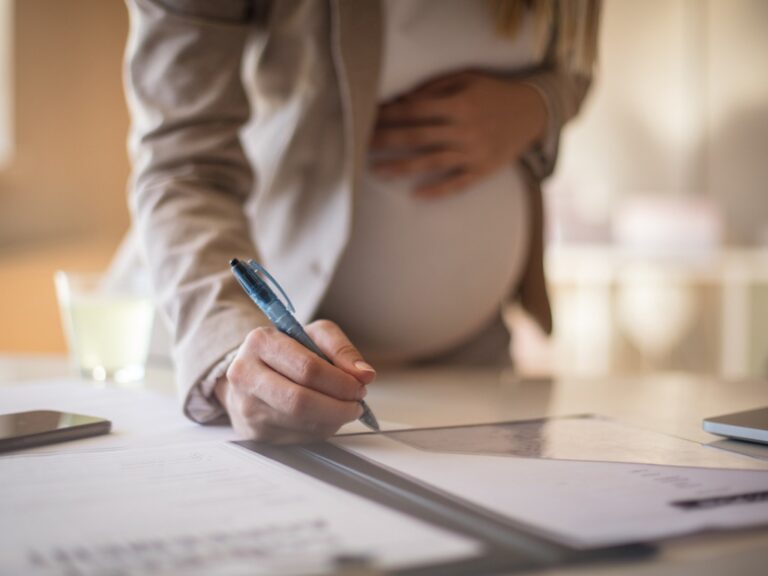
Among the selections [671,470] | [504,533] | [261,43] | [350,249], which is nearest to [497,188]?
[350,249]

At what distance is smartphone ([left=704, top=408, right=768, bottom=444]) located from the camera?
1.94ft

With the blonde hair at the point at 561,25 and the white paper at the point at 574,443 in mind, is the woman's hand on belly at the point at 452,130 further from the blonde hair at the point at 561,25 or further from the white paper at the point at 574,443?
the white paper at the point at 574,443

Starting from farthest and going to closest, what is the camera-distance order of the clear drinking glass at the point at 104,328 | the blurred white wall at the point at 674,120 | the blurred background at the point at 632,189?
the blurred white wall at the point at 674,120 → the blurred background at the point at 632,189 → the clear drinking glass at the point at 104,328

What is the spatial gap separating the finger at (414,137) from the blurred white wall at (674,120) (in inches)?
122

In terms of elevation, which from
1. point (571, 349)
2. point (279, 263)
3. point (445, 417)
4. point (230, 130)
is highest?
point (230, 130)

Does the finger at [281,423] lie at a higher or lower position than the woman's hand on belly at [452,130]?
lower

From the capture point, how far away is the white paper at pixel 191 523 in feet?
1.09

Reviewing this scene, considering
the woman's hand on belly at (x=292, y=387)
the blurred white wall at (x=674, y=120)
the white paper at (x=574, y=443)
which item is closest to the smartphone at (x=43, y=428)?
the woman's hand on belly at (x=292, y=387)

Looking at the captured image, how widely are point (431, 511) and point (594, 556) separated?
0.09m

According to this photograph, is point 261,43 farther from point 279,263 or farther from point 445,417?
point 445,417

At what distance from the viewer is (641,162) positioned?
4230mm

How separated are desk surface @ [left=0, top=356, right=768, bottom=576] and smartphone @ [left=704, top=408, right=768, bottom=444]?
1 cm

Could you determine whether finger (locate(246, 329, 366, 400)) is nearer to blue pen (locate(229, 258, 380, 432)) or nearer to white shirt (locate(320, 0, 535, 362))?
blue pen (locate(229, 258, 380, 432))

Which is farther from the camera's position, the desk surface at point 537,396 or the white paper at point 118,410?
the desk surface at point 537,396
